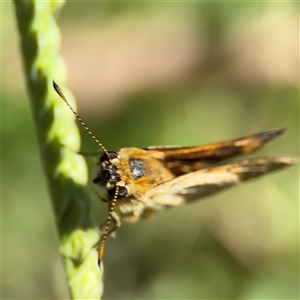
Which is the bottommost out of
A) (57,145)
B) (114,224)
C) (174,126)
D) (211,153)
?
(114,224)

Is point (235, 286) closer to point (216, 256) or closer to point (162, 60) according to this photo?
point (216, 256)

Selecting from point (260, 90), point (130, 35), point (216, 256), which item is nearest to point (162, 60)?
point (130, 35)

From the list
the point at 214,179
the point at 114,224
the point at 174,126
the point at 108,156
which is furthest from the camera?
the point at 174,126

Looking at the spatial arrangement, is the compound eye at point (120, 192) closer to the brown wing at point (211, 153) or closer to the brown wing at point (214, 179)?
the brown wing at point (214, 179)

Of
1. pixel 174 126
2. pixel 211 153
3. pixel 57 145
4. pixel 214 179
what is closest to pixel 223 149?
pixel 211 153

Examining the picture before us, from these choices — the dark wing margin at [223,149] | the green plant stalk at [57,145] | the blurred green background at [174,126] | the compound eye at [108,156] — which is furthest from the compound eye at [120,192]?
the blurred green background at [174,126]

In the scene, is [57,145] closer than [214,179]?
Yes

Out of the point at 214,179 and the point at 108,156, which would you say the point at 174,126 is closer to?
the point at 214,179
